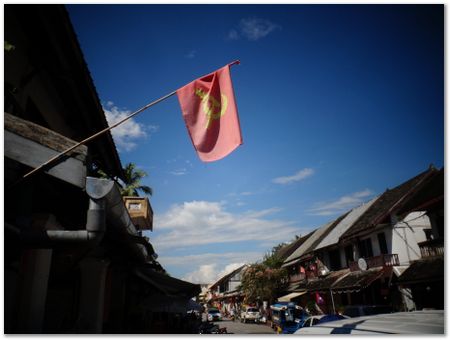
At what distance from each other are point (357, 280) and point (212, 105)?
820 inches

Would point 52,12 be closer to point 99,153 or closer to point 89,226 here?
point 89,226

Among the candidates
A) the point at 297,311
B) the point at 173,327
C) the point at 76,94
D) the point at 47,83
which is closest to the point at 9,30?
the point at 47,83

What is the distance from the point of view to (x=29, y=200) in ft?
12.9

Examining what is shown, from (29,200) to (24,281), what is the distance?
132cm

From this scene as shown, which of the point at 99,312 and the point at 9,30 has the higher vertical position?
the point at 9,30

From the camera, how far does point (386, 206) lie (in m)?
23.9

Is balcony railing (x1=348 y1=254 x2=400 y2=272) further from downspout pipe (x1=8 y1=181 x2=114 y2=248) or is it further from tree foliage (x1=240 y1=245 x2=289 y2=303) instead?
downspout pipe (x1=8 y1=181 x2=114 y2=248)

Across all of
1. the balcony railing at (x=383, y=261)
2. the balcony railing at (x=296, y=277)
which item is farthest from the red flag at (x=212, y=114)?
the balcony railing at (x=296, y=277)

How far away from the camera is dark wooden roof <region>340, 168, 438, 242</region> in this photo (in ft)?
72.0

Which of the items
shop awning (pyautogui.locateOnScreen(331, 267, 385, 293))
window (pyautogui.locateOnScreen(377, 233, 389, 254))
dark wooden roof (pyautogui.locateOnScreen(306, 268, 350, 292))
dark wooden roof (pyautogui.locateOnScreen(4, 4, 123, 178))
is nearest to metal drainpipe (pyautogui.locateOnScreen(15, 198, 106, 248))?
dark wooden roof (pyautogui.locateOnScreen(4, 4, 123, 178))

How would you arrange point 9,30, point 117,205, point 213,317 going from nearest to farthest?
point 117,205, point 9,30, point 213,317

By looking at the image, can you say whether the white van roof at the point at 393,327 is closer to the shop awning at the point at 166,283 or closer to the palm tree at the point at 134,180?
the shop awning at the point at 166,283

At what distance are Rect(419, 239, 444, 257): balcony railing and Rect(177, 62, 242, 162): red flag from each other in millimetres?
17252

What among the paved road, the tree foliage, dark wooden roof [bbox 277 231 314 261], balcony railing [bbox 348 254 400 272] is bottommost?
the paved road
